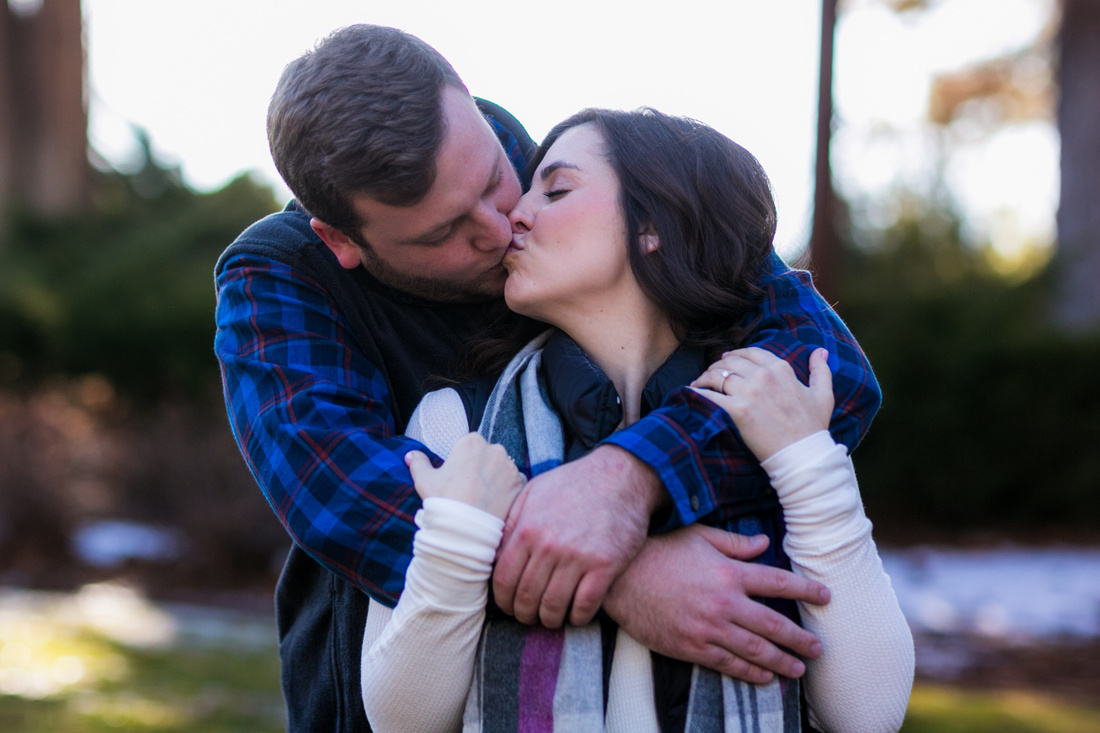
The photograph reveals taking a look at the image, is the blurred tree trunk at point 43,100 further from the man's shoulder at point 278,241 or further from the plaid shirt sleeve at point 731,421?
the plaid shirt sleeve at point 731,421

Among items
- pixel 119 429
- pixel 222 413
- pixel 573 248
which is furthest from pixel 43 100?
pixel 573 248

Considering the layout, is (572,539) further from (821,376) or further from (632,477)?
(821,376)

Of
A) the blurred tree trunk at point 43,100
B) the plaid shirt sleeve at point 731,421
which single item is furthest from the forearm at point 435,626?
the blurred tree trunk at point 43,100

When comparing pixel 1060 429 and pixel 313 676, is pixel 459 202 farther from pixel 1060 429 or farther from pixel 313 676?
pixel 1060 429

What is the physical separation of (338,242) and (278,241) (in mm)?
145

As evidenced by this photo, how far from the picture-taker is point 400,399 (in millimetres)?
2236

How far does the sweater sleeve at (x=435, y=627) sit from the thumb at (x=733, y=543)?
0.39 m

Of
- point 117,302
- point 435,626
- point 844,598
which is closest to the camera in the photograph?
point 435,626

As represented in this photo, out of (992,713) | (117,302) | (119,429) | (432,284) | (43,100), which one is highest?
(43,100)

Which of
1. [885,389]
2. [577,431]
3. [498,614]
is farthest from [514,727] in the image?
[885,389]

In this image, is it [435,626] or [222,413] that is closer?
[435,626]

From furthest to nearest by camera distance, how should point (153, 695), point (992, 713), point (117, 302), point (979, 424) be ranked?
point (117, 302) → point (979, 424) → point (153, 695) → point (992, 713)

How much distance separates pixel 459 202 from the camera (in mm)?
2291

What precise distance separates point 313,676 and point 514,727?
24.7 inches
